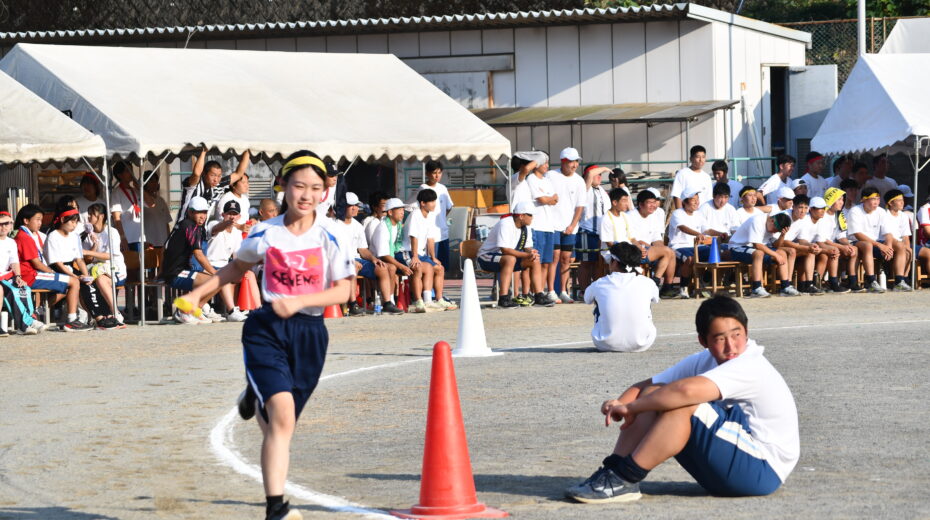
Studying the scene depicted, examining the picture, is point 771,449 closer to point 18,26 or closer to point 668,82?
point 668,82

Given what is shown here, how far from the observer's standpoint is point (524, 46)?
26500 millimetres

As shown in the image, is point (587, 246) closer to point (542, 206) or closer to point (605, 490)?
point (542, 206)

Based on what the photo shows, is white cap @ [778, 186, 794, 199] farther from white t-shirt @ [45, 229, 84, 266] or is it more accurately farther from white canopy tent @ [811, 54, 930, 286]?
white t-shirt @ [45, 229, 84, 266]

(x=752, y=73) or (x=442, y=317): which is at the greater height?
(x=752, y=73)

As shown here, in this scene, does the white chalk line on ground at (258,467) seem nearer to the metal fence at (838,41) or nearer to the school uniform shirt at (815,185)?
the school uniform shirt at (815,185)

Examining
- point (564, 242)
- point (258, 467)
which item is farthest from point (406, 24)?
point (258, 467)

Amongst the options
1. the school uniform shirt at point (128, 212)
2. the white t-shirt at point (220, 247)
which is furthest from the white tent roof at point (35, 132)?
the school uniform shirt at point (128, 212)

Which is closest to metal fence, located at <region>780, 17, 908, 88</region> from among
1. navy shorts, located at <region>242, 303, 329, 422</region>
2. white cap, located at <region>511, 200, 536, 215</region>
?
white cap, located at <region>511, 200, 536, 215</region>

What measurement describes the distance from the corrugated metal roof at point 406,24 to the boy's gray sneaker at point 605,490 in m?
19.1

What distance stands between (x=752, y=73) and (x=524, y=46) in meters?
4.11

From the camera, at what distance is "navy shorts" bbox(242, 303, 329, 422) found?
6.25m

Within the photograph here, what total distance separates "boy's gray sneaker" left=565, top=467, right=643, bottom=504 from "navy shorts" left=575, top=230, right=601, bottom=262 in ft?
43.0

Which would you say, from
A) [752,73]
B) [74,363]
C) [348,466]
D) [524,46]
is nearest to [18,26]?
[524,46]

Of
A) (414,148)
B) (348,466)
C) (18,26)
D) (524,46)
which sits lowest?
(348,466)
